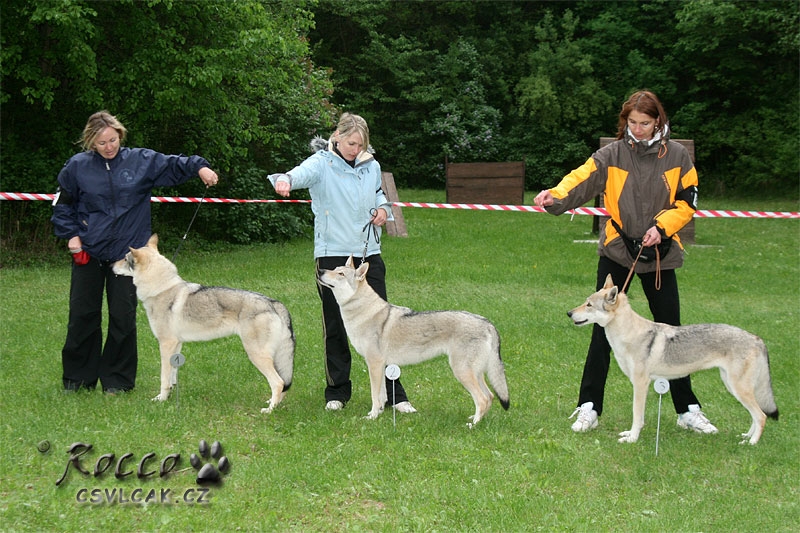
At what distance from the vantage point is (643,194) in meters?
5.95

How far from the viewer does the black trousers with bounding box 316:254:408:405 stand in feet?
22.1

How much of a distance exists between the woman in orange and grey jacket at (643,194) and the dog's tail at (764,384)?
2.29 ft

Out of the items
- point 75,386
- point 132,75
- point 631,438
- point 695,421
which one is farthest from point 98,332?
point 132,75

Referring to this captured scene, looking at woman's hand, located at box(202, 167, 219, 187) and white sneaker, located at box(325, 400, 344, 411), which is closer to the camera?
woman's hand, located at box(202, 167, 219, 187)

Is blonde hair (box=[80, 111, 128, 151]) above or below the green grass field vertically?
above

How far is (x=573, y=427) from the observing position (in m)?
6.23

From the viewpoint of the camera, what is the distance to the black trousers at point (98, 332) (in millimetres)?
6750

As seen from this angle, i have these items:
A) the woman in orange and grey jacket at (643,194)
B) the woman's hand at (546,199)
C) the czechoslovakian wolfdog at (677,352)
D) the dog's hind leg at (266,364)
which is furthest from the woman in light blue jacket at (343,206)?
the czechoslovakian wolfdog at (677,352)

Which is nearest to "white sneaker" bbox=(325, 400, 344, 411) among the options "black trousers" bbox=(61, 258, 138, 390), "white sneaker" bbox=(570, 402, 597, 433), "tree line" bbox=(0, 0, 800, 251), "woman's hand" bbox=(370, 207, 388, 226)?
"woman's hand" bbox=(370, 207, 388, 226)

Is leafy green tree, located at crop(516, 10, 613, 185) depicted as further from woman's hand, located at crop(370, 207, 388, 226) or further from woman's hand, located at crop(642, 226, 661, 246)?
woman's hand, located at crop(642, 226, 661, 246)

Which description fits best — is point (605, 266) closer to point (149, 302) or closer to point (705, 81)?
point (149, 302)

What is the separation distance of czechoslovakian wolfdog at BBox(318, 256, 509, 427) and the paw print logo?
4.67ft

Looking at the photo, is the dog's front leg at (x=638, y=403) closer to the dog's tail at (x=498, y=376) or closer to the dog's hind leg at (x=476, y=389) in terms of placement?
the dog's tail at (x=498, y=376)

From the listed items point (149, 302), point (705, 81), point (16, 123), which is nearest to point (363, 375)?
point (149, 302)
